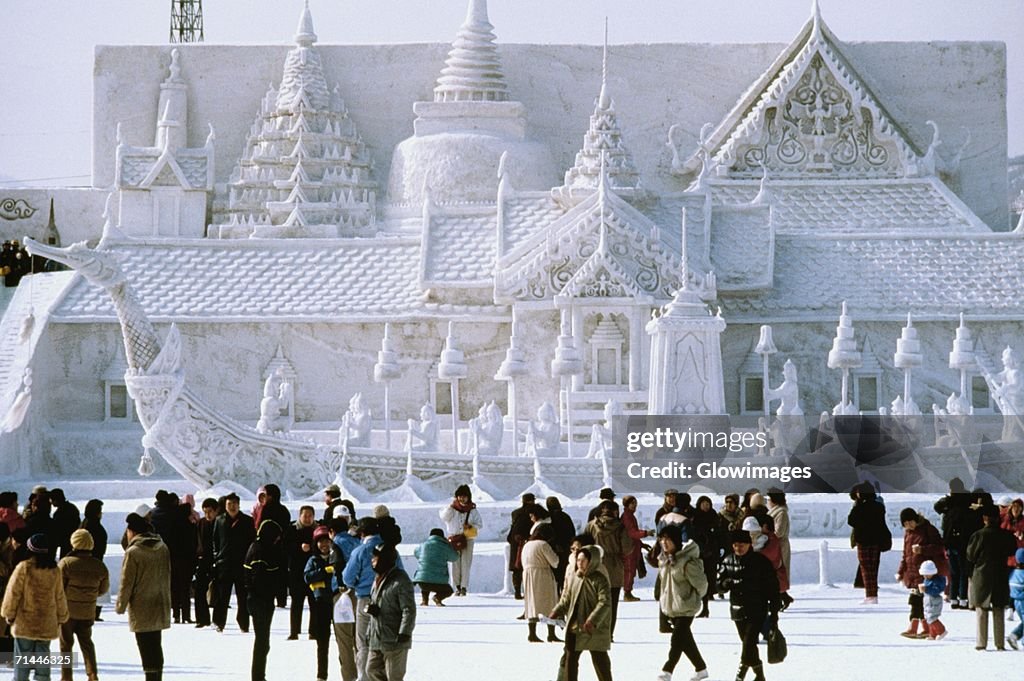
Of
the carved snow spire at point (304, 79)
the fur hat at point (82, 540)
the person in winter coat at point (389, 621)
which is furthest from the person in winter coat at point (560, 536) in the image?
the carved snow spire at point (304, 79)

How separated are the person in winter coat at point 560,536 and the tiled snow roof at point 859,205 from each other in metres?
21.0

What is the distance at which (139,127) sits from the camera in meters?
45.2

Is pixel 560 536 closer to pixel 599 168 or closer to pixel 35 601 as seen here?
pixel 35 601

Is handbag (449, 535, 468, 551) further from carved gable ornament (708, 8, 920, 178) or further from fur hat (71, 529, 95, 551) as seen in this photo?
carved gable ornament (708, 8, 920, 178)

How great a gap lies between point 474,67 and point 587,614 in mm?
28650

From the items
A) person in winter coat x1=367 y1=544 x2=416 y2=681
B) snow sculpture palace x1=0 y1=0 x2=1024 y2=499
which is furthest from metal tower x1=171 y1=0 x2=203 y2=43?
person in winter coat x1=367 y1=544 x2=416 y2=681

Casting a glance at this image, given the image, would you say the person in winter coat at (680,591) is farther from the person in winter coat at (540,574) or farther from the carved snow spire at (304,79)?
the carved snow spire at (304,79)

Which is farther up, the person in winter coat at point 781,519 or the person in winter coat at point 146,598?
the person in winter coat at point 781,519

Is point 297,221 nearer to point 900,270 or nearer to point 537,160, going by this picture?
point 537,160

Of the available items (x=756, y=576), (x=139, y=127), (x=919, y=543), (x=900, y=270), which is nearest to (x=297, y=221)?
(x=139, y=127)

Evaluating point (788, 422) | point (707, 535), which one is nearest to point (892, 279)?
point (788, 422)

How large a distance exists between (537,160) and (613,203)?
650 centimetres

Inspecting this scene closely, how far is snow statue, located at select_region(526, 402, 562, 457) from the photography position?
1256 inches

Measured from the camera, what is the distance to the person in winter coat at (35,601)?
15.8m
